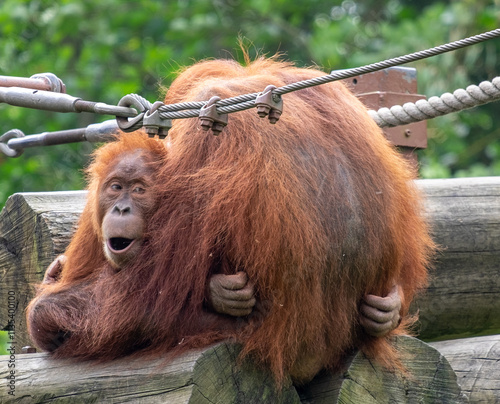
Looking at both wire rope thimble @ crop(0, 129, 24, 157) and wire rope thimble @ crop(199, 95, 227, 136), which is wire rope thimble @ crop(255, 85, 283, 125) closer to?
wire rope thimble @ crop(199, 95, 227, 136)

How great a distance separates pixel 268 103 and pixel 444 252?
1.39 m

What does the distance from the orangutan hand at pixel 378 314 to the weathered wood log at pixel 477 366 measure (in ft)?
1.87

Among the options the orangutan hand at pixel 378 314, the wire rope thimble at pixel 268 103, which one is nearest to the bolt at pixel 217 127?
the wire rope thimble at pixel 268 103

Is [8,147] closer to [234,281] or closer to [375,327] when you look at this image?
[234,281]

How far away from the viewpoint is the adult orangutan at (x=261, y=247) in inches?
86.1

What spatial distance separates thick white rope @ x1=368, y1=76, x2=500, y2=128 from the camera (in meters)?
→ 2.67

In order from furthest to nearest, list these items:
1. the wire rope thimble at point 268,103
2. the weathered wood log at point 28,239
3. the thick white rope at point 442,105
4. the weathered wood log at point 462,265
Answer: the weathered wood log at point 462,265 < the weathered wood log at point 28,239 < the thick white rope at point 442,105 < the wire rope thimble at point 268,103

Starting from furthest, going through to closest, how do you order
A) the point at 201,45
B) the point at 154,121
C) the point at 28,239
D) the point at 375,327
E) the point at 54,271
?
the point at 201,45
the point at 28,239
the point at 54,271
the point at 375,327
the point at 154,121

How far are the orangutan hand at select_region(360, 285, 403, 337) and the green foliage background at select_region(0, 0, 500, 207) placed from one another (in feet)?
15.5

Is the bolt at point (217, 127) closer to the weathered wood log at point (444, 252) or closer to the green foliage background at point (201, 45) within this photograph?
the weathered wood log at point (444, 252)

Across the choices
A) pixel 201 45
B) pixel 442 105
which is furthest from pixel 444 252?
pixel 201 45

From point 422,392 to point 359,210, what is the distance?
0.58m

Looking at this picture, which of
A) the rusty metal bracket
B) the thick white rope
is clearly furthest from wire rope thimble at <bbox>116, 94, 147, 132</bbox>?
the thick white rope

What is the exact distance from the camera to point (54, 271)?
9.01ft
